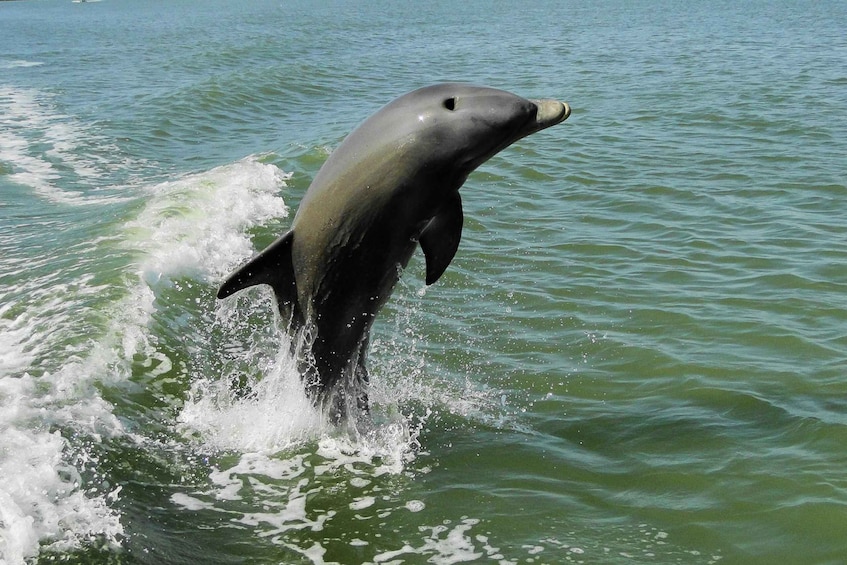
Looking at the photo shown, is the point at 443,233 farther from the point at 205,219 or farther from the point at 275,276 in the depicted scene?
the point at 205,219

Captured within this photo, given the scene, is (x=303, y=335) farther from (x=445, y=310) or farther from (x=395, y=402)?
(x=445, y=310)

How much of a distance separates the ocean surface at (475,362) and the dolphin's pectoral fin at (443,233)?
1557 millimetres

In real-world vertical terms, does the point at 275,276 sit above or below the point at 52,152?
above

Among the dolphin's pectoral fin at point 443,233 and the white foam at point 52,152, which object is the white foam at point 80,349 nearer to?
the white foam at point 52,152

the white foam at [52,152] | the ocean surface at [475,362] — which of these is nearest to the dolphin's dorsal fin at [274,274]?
the ocean surface at [475,362]

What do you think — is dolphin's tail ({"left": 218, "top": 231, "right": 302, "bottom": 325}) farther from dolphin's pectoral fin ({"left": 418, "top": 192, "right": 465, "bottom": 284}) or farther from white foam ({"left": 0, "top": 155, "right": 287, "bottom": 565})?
white foam ({"left": 0, "top": 155, "right": 287, "bottom": 565})

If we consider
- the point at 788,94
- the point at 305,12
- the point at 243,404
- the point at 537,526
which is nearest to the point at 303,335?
the point at 243,404

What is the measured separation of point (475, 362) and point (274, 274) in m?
3.04

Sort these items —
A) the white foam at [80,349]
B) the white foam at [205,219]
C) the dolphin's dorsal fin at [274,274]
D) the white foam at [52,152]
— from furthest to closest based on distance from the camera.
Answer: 1. the white foam at [52,152]
2. the white foam at [205,219]
3. the dolphin's dorsal fin at [274,274]
4. the white foam at [80,349]

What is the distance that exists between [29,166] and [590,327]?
12032mm

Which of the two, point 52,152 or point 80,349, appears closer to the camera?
point 80,349

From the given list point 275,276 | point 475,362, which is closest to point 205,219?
point 475,362

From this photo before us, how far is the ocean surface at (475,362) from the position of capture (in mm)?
6223

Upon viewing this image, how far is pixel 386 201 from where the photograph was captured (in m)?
6.48
